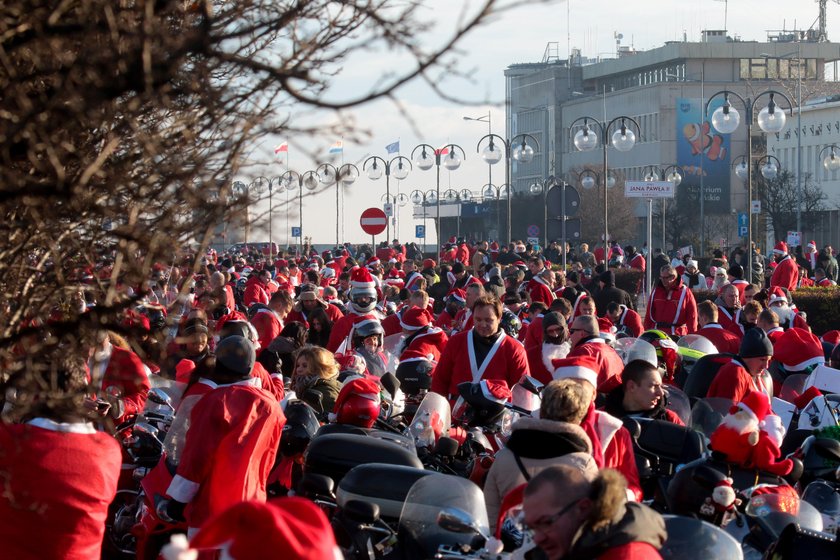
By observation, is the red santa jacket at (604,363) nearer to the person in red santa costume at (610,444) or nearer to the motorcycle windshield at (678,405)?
the motorcycle windshield at (678,405)

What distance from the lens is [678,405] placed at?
27.3ft

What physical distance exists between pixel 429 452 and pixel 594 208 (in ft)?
275

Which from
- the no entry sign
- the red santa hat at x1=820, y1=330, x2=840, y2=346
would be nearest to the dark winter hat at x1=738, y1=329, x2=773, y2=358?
the red santa hat at x1=820, y1=330, x2=840, y2=346

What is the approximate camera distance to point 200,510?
679cm

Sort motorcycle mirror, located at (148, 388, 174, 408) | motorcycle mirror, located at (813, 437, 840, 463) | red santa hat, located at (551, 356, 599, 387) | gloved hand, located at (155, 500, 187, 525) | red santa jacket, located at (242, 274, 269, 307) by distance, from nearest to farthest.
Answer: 1. gloved hand, located at (155, 500, 187, 525)
2. red santa hat, located at (551, 356, 599, 387)
3. motorcycle mirror, located at (813, 437, 840, 463)
4. motorcycle mirror, located at (148, 388, 174, 408)
5. red santa jacket, located at (242, 274, 269, 307)

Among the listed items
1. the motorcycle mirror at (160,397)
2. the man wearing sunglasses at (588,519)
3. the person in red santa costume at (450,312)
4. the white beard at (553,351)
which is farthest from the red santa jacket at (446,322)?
the man wearing sunglasses at (588,519)

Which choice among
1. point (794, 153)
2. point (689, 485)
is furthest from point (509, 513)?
point (794, 153)

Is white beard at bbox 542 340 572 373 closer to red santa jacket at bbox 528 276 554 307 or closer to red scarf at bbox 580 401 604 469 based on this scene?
red scarf at bbox 580 401 604 469

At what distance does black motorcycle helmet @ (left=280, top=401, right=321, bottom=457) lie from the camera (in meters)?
8.27

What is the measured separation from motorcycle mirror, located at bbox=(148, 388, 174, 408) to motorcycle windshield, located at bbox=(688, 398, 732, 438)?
3209 mm

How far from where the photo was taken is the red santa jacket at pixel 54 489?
5.60m

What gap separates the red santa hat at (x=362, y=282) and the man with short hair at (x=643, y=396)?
674 centimetres

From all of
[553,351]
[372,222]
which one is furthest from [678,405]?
[372,222]

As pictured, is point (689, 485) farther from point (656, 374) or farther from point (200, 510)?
point (200, 510)
